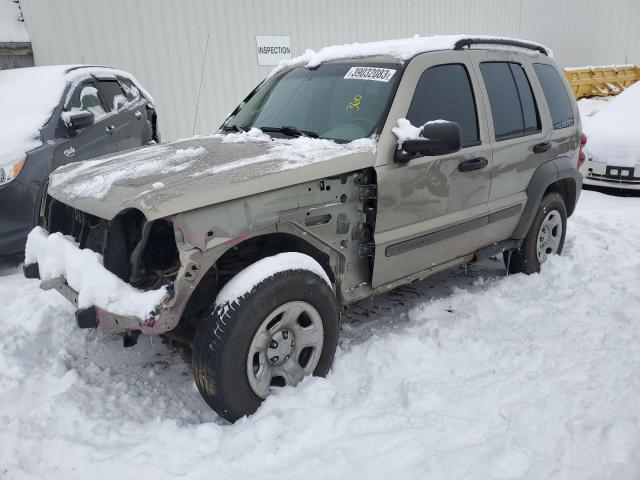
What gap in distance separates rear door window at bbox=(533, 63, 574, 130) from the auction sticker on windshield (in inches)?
69.6

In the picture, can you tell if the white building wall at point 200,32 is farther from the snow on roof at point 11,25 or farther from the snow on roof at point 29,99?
the snow on roof at point 29,99

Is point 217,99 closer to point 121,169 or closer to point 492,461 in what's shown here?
point 121,169

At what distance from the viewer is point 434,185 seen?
3.50 metres

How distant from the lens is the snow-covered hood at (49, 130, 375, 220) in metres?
2.51

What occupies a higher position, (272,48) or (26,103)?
(272,48)

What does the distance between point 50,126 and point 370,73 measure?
3.52 m

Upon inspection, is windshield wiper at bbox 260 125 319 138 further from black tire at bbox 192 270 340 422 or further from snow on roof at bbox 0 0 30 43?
snow on roof at bbox 0 0 30 43

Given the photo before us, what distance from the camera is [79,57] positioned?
8.55 metres

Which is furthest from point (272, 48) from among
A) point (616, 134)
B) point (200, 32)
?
point (616, 134)

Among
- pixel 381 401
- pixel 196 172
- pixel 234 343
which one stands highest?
pixel 196 172

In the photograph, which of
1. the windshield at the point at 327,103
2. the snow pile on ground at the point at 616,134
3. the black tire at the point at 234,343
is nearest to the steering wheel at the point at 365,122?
the windshield at the point at 327,103

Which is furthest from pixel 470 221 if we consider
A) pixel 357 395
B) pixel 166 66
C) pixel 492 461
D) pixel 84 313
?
pixel 166 66

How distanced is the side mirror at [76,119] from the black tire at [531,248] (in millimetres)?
4356

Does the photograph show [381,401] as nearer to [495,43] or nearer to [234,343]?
[234,343]
